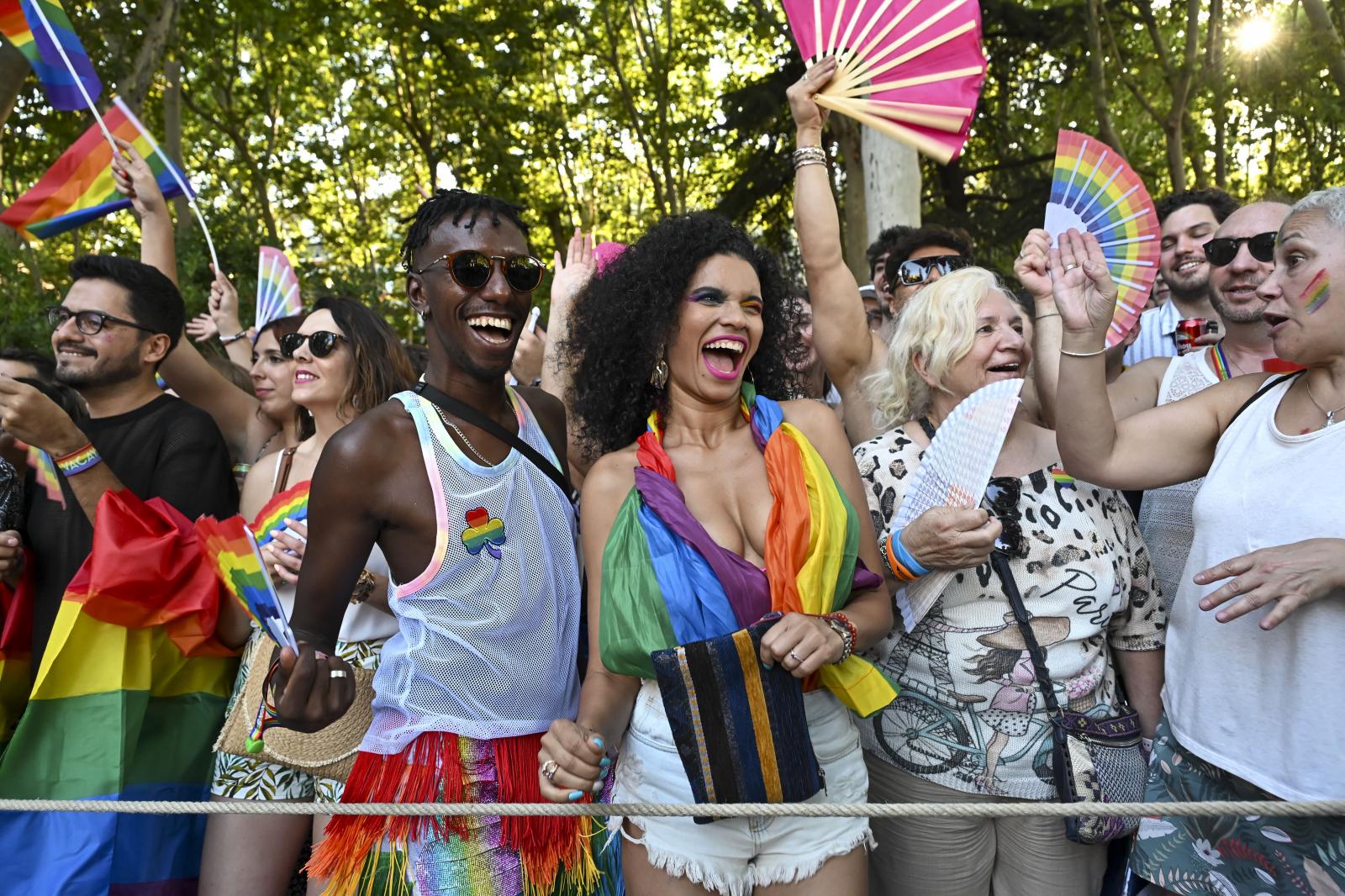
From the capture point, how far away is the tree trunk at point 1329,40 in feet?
25.1

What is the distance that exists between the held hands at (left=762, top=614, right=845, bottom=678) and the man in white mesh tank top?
0.68 m

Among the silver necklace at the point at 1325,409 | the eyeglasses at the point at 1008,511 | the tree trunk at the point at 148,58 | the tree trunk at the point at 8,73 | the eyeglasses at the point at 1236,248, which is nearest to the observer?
the silver necklace at the point at 1325,409

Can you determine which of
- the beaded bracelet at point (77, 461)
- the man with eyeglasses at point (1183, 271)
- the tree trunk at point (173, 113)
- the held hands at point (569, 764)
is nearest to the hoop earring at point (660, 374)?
the held hands at point (569, 764)

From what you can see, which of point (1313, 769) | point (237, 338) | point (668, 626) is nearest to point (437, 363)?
point (668, 626)

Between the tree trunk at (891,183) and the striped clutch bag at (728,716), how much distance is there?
573 cm

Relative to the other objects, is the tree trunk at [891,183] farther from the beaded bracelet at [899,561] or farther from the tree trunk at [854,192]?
the beaded bracelet at [899,561]

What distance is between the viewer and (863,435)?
330 centimetres

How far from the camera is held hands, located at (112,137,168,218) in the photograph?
14.9 ft

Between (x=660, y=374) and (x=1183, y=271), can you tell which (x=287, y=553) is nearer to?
(x=660, y=374)

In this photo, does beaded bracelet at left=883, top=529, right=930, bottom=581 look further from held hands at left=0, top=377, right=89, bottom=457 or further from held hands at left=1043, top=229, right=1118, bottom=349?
held hands at left=0, top=377, right=89, bottom=457

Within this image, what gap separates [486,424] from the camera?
2.56m

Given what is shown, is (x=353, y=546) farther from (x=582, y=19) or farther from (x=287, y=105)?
(x=287, y=105)

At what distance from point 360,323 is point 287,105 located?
1530cm

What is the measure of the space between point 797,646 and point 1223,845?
43.3 inches
